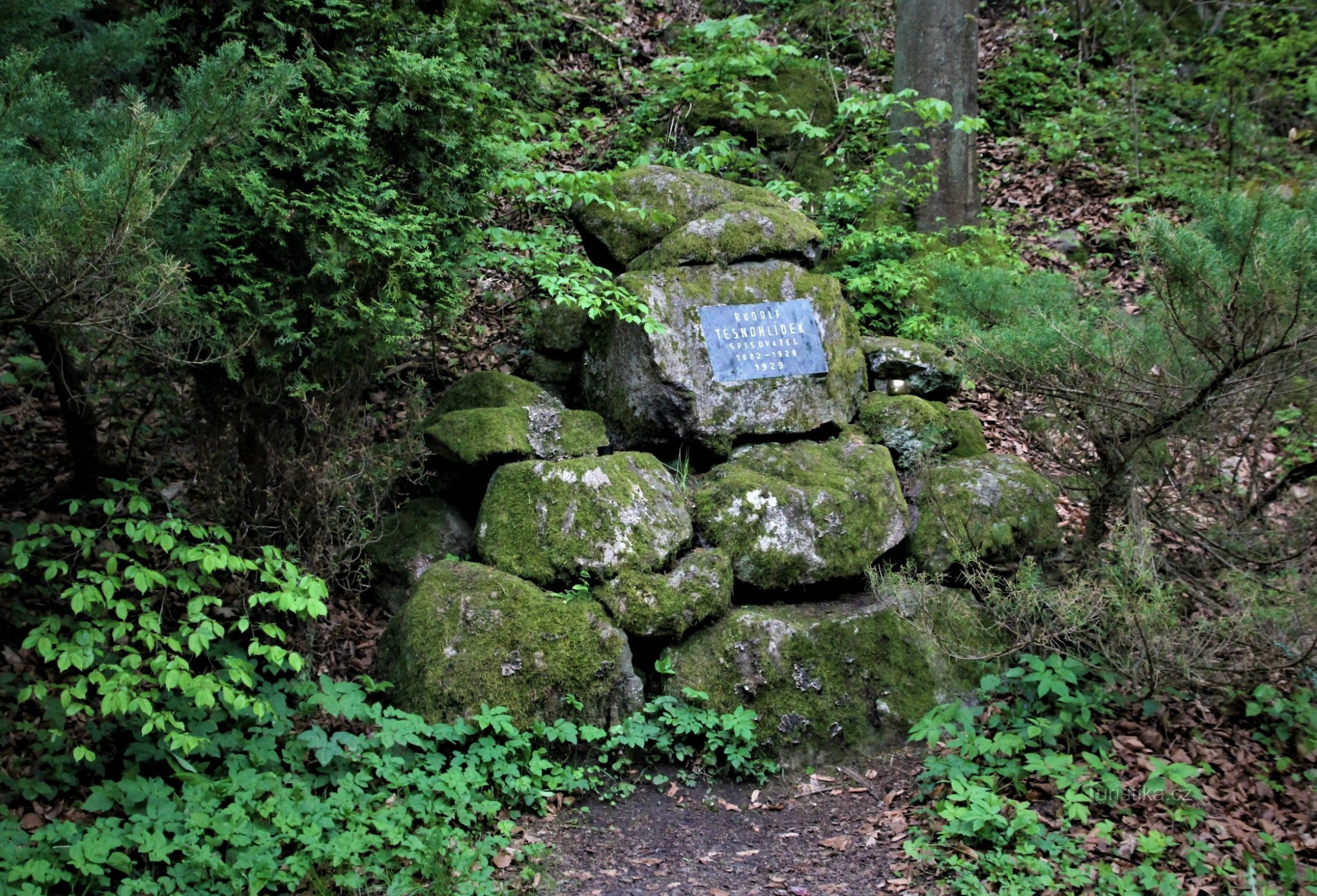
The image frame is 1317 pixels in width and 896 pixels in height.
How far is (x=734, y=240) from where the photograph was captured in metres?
5.87

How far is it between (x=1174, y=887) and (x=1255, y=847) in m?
0.61

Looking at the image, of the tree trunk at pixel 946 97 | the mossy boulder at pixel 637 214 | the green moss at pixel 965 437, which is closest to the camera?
the green moss at pixel 965 437

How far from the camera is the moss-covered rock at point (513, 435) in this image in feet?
16.7

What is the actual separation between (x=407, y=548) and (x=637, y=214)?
8.51 ft

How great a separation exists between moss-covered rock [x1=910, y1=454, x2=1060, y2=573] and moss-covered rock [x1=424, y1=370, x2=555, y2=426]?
7.85 ft

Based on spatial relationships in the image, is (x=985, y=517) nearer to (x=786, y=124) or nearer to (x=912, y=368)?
(x=912, y=368)

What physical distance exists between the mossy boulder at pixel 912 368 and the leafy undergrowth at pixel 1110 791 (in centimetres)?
233

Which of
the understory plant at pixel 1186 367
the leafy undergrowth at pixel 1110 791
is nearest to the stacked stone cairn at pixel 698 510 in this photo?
the leafy undergrowth at pixel 1110 791

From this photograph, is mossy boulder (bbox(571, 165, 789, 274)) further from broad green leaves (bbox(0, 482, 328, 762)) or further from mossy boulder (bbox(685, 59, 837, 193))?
broad green leaves (bbox(0, 482, 328, 762))

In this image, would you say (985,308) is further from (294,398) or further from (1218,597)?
(294,398)

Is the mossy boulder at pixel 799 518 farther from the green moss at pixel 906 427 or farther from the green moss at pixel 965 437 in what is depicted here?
the green moss at pixel 965 437

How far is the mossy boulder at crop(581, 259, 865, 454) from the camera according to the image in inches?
213

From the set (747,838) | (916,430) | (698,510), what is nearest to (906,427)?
(916,430)

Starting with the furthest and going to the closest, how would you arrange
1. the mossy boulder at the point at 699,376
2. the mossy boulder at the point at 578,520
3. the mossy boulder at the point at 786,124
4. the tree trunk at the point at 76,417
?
the mossy boulder at the point at 786,124 → the mossy boulder at the point at 699,376 → the mossy boulder at the point at 578,520 → the tree trunk at the point at 76,417
